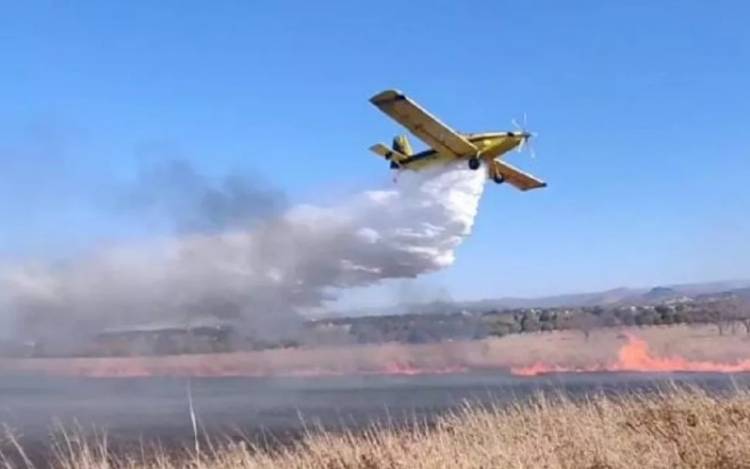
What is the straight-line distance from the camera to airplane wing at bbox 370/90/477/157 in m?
32.4

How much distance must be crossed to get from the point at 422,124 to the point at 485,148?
3.51 metres

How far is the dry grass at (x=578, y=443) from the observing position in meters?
11.8

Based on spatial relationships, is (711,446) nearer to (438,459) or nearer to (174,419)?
(438,459)

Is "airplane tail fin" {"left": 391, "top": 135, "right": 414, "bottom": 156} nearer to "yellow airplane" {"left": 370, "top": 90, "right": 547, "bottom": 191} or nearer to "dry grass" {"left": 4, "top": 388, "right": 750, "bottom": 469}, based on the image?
"yellow airplane" {"left": 370, "top": 90, "right": 547, "bottom": 191}

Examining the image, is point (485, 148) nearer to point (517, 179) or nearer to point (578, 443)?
point (517, 179)

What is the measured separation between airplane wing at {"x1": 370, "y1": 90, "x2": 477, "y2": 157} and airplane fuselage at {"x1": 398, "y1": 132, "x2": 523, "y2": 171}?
35 centimetres

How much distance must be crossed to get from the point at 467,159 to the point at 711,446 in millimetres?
25734

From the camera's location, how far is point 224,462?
1691cm

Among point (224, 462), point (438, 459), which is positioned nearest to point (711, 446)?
point (438, 459)

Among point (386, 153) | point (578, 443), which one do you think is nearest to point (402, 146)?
point (386, 153)

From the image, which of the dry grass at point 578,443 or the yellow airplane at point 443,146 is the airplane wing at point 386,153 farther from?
the dry grass at point 578,443

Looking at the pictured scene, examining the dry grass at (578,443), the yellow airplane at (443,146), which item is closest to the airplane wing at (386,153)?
the yellow airplane at (443,146)

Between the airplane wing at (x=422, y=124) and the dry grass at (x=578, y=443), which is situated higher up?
the airplane wing at (x=422, y=124)

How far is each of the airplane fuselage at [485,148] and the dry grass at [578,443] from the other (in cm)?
1898
